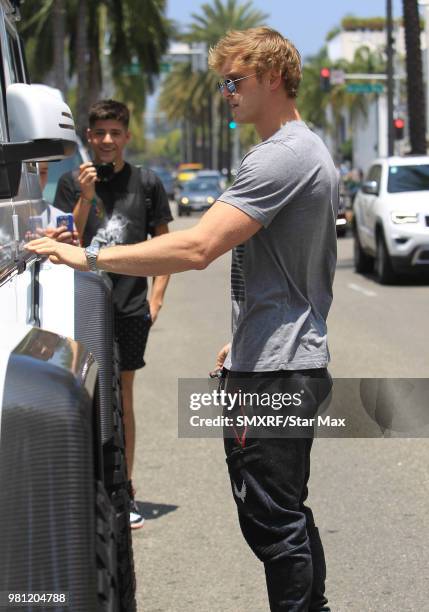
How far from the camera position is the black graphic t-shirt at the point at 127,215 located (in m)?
5.88

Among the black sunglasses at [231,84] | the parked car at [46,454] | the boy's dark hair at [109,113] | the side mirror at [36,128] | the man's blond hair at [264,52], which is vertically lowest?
the parked car at [46,454]

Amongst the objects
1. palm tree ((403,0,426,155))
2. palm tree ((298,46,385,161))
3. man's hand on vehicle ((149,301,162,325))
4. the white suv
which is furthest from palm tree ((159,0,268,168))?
man's hand on vehicle ((149,301,162,325))

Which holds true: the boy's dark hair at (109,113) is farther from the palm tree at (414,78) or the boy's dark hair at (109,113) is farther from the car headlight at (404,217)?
the palm tree at (414,78)

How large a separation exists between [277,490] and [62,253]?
35.2 inches

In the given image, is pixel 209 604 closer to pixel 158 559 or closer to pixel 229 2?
pixel 158 559

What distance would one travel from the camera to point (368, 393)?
4.57 meters

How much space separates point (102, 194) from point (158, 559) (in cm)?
174

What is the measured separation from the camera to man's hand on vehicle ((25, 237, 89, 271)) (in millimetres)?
3445

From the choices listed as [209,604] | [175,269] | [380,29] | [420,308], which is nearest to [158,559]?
[209,604]

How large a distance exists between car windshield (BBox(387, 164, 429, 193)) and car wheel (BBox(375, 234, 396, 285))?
742 mm

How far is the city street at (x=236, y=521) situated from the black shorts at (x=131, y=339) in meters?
0.75

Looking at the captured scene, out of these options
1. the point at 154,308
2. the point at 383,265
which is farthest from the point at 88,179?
the point at 383,265

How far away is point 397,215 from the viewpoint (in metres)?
17.4

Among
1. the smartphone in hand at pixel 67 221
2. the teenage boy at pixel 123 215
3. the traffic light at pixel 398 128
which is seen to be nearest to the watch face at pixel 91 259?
the smartphone in hand at pixel 67 221
